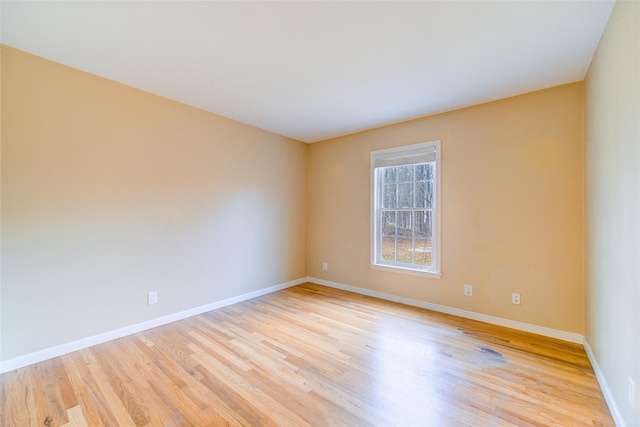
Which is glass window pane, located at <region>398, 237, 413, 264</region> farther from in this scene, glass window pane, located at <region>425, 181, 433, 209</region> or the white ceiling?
the white ceiling

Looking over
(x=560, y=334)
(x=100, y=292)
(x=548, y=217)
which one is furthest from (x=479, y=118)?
(x=100, y=292)

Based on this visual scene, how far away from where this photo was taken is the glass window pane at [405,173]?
3.63m

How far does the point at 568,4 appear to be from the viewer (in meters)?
1.59

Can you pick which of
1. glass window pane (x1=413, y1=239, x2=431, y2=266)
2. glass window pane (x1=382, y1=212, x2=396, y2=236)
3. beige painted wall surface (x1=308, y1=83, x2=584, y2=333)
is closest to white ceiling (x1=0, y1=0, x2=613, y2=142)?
beige painted wall surface (x1=308, y1=83, x2=584, y2=333)

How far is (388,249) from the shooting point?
3.85 meters

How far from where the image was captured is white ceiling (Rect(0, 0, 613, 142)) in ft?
5.45

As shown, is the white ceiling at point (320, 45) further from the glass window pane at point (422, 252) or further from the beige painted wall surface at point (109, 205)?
the glass window pane at point (422, 252)

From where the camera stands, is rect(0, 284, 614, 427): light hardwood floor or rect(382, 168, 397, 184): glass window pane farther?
rect(382, 168, 397, 184): glass window pane

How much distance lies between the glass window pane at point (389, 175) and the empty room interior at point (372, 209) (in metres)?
0.02

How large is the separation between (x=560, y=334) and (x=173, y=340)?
12.3ft

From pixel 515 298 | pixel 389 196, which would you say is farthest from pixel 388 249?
pixel 515 298

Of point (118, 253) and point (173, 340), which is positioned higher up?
point (118, 253)

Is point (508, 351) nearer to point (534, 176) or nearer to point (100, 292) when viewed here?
point (534, 176)

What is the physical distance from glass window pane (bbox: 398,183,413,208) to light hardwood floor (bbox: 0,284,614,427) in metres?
1.54
